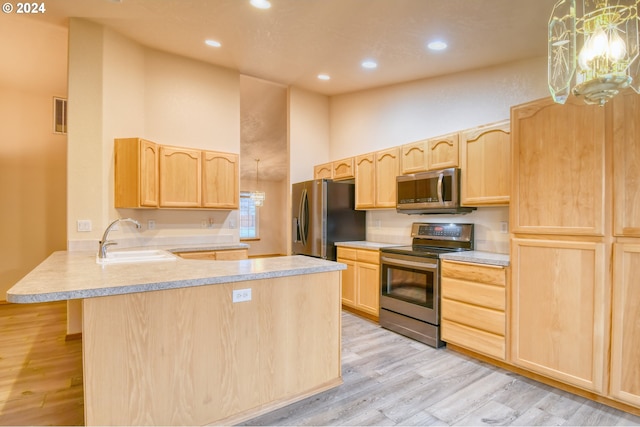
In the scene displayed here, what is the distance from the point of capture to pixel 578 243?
2.17m

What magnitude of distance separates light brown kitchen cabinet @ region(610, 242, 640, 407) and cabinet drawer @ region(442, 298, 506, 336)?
2.25 ft

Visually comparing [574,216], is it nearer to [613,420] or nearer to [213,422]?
[613,420]

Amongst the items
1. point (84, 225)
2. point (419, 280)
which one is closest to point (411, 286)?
point (419, 280)

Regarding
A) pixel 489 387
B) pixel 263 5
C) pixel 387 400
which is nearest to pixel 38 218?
pixel 263 5

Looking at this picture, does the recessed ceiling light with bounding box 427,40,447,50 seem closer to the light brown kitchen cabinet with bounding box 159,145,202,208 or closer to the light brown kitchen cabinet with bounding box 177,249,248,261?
the light brown kitchen cabinet with bounding box 159,145,202,208

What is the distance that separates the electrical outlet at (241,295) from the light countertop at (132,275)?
7cm

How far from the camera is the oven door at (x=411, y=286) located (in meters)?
3.04

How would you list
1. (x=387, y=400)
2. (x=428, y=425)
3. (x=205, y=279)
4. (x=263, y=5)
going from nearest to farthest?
(x=205, y=279) → (x=428, y=425) → (x=387, y=400) → (x=263, y=5)

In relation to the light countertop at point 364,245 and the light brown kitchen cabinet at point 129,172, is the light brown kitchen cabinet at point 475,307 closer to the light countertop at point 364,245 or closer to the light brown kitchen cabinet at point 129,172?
the light countertop at point 364,245

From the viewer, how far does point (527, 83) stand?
3.02 metres

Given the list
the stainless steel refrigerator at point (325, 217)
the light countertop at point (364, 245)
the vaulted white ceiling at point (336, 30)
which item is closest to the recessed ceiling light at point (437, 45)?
the vaulted white ceiling at point (336, 30)

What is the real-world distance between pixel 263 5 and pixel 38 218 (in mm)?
4560

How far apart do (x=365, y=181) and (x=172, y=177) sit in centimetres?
240

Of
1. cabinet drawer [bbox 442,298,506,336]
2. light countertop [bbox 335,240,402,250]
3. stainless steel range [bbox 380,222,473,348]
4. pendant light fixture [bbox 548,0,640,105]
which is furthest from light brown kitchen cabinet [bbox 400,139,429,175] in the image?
pendant light fixture [bbox 548,0,640,105]
